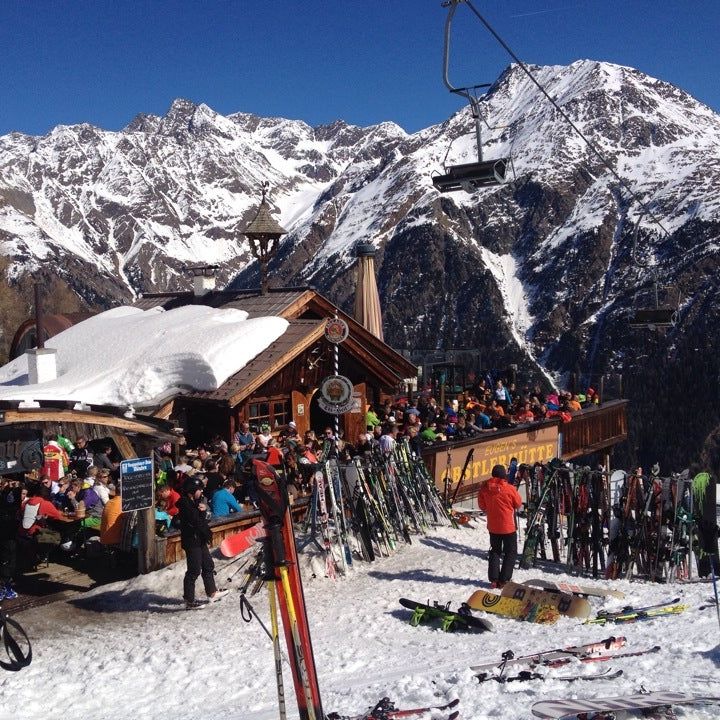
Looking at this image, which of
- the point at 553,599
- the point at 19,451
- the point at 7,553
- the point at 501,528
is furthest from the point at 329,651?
the point at 19,451

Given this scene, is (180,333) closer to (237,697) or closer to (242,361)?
(242,361)

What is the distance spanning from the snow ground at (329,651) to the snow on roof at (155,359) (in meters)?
5.99

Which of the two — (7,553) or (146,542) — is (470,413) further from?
(7,553)

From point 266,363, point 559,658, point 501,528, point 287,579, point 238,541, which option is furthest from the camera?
point 266,363

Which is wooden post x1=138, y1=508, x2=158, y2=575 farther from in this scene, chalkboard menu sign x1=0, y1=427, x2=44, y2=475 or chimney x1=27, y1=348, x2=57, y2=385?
chimney x1=27, y1=348, x2=57, y2=385

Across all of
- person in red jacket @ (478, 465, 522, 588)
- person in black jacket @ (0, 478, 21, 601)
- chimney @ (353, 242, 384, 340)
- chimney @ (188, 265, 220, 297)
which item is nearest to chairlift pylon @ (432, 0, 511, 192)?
person in red jacket @ (478, 465, 522, 588)

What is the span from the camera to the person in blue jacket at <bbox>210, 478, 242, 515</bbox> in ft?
37.1

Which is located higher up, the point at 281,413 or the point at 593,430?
the point at 281,413

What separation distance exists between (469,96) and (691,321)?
518 ft

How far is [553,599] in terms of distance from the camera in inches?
360

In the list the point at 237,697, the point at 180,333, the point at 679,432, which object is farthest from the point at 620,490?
the point at 679,432

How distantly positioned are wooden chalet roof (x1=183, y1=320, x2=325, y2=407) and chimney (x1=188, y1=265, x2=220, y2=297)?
4801 mm

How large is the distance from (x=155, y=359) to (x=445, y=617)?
940 cm

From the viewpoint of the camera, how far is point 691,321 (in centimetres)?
15638
